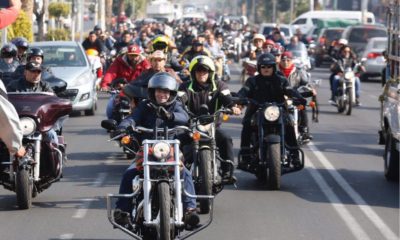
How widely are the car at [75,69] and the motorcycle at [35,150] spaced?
11572 mm

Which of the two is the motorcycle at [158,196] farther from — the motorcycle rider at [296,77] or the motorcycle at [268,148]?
the motorcycle rider at [296,77]

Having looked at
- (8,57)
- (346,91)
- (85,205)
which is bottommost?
(346,91)

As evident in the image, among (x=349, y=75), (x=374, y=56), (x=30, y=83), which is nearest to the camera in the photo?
(x=30, y=83)

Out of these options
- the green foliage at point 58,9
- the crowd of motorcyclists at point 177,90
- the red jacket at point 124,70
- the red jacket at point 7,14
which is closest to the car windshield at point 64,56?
the crowd of motorcyclists at point 177,90

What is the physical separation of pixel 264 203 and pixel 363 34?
116 feet

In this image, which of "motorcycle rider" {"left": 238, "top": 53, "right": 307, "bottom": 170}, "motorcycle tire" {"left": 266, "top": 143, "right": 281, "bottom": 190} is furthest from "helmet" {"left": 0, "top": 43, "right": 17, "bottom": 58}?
→ "motorcycle tire" {"left": 266, "top": 143, "right": 281, "bottom": 190}

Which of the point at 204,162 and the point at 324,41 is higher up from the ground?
the point at 204,162

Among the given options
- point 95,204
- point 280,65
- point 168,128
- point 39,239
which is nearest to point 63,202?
point 95,204

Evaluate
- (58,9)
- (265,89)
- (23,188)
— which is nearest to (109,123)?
(23,188)

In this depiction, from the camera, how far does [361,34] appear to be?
48.0 meters

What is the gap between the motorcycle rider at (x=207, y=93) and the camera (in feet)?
43.2

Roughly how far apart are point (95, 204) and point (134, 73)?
195 inches

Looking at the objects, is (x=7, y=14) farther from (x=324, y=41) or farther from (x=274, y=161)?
(x=324, y=41)

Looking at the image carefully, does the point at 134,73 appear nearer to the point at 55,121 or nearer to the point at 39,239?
the point at 55,121
